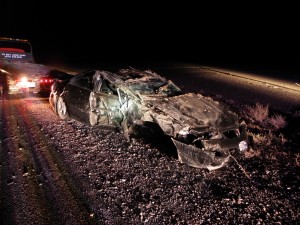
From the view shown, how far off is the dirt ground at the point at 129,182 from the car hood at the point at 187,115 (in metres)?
0.63

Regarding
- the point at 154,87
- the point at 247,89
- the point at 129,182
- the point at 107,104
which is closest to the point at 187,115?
the point at 154,87

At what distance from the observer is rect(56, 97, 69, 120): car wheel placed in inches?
290

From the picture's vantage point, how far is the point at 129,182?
4730mm

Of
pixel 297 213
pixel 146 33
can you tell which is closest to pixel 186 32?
pixel 146 33

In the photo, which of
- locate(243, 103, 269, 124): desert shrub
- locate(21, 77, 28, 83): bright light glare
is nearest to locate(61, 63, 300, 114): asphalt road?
locate(243, 103, 269, 124): desert shrub

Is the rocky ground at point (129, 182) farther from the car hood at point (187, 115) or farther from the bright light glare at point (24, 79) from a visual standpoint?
the bright light glare at point (24, 79)

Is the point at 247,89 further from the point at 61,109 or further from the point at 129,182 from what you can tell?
the point at 129,182

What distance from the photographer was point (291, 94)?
11656mm

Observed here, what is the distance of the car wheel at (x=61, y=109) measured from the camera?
24.2 ft

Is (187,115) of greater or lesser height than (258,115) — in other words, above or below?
above

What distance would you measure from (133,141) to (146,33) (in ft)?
144

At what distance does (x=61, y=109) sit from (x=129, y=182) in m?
3.53

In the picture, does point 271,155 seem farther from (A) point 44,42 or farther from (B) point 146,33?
(B) point 146,33

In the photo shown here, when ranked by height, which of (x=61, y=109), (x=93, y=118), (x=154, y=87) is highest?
(x=154, y=87)
